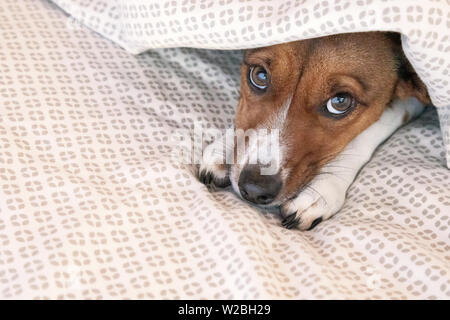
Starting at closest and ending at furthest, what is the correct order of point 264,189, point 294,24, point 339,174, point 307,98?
point 294,24
point 264,189
point 307,98
point 339,174

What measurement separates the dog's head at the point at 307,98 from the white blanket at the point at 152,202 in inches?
6.2

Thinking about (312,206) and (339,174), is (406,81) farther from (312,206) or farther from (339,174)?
(312,206)

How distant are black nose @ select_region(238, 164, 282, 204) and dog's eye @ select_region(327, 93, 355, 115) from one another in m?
0.39

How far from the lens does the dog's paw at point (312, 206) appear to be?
7.60 ft

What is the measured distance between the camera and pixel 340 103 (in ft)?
8.10

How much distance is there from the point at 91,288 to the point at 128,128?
877mm

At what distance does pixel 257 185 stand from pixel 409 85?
945 mm

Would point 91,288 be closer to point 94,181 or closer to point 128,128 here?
point 94,181

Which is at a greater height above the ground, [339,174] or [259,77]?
[259,77]

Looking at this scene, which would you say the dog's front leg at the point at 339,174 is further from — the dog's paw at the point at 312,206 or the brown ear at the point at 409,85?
the brown ear at the point at 409,85

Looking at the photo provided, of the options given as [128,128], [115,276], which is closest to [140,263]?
[115,276]

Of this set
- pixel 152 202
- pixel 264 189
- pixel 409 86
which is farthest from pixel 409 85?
pixel 152 202

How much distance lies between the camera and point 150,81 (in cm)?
282

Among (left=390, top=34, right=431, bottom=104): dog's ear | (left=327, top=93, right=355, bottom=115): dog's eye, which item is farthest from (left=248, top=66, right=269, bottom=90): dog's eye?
(left=390, top=34, right=431, bottom=104): dog's ear
